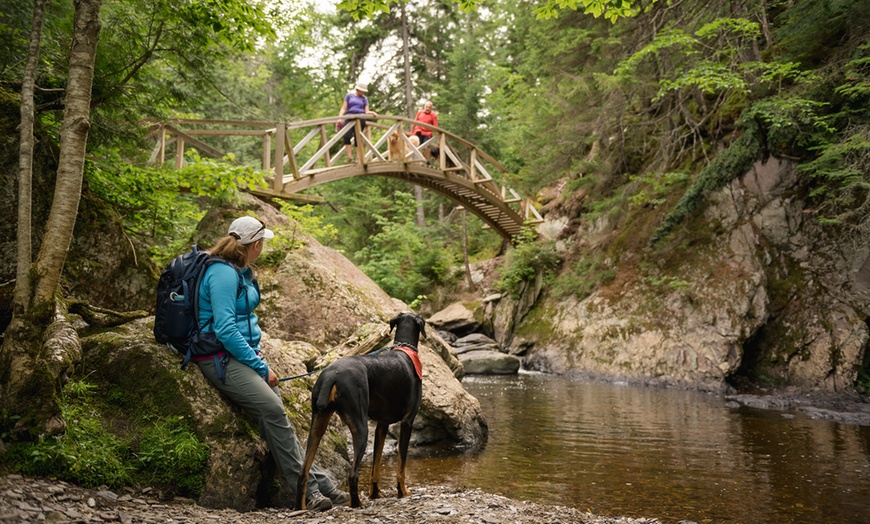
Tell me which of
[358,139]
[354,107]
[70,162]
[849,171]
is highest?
[354,107]

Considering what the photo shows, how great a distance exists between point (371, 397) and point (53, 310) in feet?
6.88

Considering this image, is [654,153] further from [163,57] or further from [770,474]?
[163,57]

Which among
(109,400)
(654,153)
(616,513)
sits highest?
(654,153)

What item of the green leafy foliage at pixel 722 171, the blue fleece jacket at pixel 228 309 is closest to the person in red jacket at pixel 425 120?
the green leafy foliage at pixel 722 171

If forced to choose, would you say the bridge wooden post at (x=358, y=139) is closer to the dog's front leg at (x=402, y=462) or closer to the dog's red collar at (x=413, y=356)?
the dog's red collar at (x=413, y=356)

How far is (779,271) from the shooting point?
484 inches

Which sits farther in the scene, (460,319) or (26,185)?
(460,319)

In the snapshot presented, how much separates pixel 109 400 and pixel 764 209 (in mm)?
13323

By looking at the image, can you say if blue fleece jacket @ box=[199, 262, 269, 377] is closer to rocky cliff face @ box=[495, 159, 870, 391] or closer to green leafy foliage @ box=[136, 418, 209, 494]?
green leafy foliage @ box=[136, 418, 209, 494]

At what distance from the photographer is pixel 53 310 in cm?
336

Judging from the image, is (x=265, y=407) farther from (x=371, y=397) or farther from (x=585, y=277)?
(x=585, y=277)

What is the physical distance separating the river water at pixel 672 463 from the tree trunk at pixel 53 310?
3.13 metres

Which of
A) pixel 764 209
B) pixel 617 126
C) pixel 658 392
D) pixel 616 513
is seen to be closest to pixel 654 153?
pixel 617 126

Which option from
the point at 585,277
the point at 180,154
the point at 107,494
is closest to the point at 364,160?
the point at 180,154
